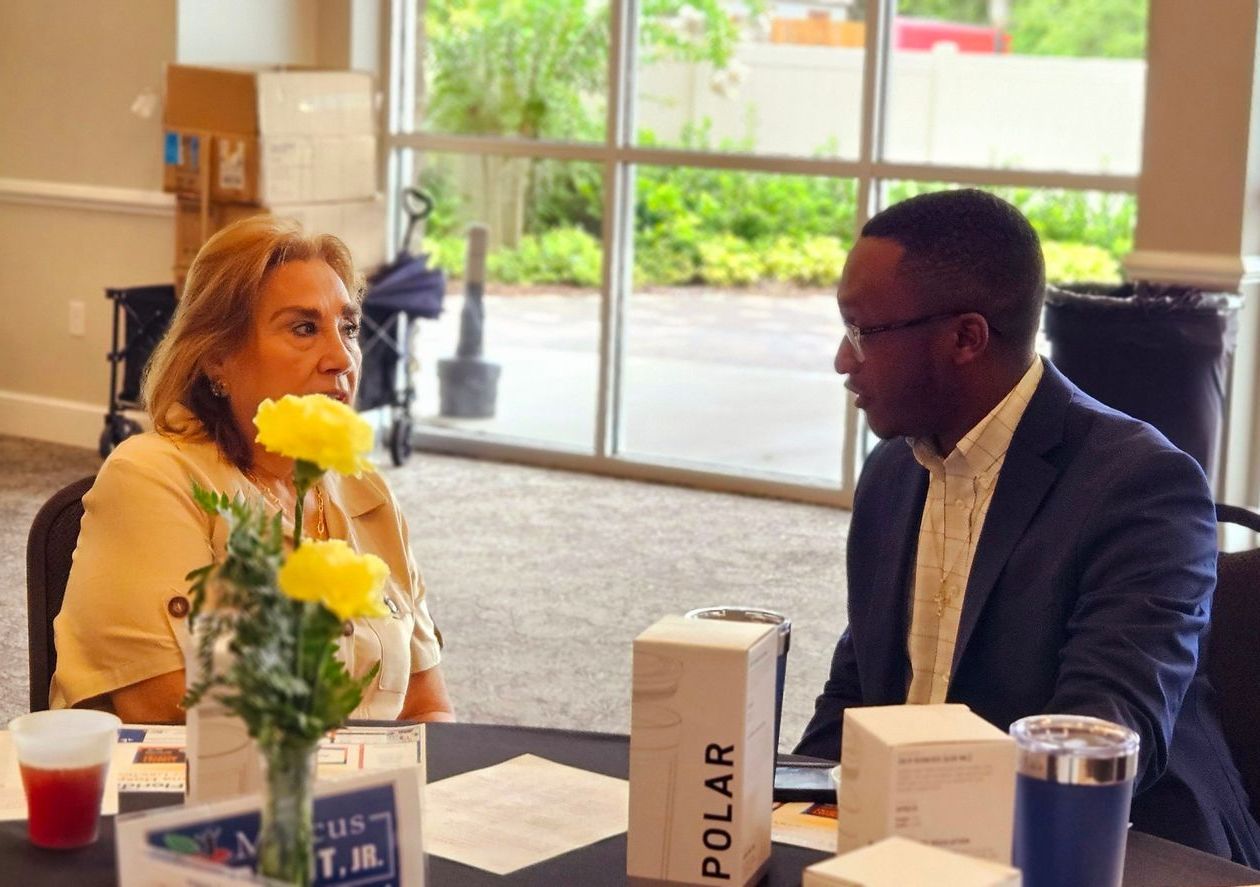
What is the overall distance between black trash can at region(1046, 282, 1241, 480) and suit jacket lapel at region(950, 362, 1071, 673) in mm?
3017

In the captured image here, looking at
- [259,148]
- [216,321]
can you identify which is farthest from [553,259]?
[216,321]

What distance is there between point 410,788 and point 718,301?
5494 millimetres

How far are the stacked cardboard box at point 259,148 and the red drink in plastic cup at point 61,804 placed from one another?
175 inches

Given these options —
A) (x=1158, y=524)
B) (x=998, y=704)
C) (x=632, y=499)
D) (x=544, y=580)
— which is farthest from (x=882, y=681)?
(x=632, y=499)

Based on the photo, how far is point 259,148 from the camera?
234 inches

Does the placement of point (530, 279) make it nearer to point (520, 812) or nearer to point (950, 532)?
point (950, 532)

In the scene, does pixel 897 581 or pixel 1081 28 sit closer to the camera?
pixel 897 581

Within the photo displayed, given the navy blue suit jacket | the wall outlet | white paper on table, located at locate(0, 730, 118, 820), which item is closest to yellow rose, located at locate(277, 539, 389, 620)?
white paper on table, located at locate(0, 730, 118, 820)

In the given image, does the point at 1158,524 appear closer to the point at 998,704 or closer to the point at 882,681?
the point at 998,704

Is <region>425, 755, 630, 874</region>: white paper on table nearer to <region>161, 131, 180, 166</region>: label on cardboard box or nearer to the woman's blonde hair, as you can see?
the woman's blonde hair

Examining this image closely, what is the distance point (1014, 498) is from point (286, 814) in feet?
3.72

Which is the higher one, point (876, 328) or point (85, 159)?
point (85, 159)

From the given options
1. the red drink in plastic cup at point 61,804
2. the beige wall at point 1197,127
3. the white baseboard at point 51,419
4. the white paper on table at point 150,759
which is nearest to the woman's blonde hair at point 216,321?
the white paper on table at point 150,759

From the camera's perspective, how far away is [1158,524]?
1.91m
